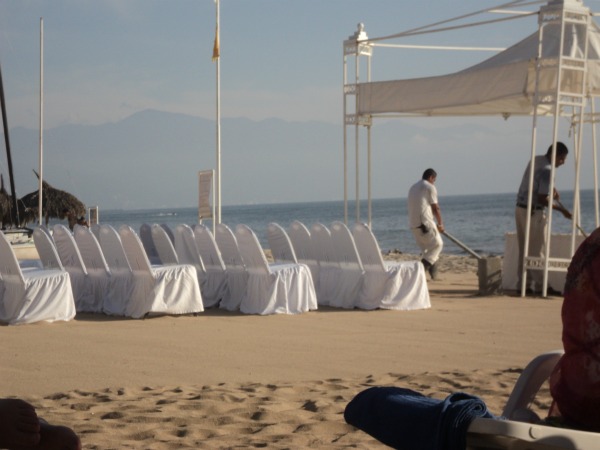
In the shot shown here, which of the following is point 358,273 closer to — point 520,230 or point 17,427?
point 520,230

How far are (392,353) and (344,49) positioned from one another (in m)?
7.81

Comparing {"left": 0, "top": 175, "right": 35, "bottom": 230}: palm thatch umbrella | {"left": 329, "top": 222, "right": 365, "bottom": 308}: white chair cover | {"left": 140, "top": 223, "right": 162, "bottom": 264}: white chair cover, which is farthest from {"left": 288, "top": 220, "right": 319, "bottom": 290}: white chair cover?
{"left": 0, "top": 175, "right": 35, "bottom": 230}: palm thatch umbrella

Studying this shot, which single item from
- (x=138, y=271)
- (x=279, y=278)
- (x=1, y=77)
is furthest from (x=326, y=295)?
(x=1, y=77)

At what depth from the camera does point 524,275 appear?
39.5 feet

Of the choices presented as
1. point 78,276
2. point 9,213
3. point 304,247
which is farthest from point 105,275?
point 9,213

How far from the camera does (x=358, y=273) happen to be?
1112 centimetres

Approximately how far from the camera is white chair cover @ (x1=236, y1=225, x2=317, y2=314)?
10430 mm

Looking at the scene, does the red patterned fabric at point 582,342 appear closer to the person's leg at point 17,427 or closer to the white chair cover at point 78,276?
the person's leg at point 17,427

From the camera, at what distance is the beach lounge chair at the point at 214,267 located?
1129 cm

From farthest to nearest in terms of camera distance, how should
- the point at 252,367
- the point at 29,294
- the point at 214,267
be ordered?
the point at 214,267, the point at 29,294, the point at 252,367

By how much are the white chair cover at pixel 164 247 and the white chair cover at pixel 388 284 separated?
7.46ft

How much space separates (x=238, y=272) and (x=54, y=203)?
22.1 m

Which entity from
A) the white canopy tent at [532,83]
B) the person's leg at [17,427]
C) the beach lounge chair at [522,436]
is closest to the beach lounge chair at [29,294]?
the white canopy tent at [532,83]

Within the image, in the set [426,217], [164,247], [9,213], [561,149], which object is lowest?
[9,213]
